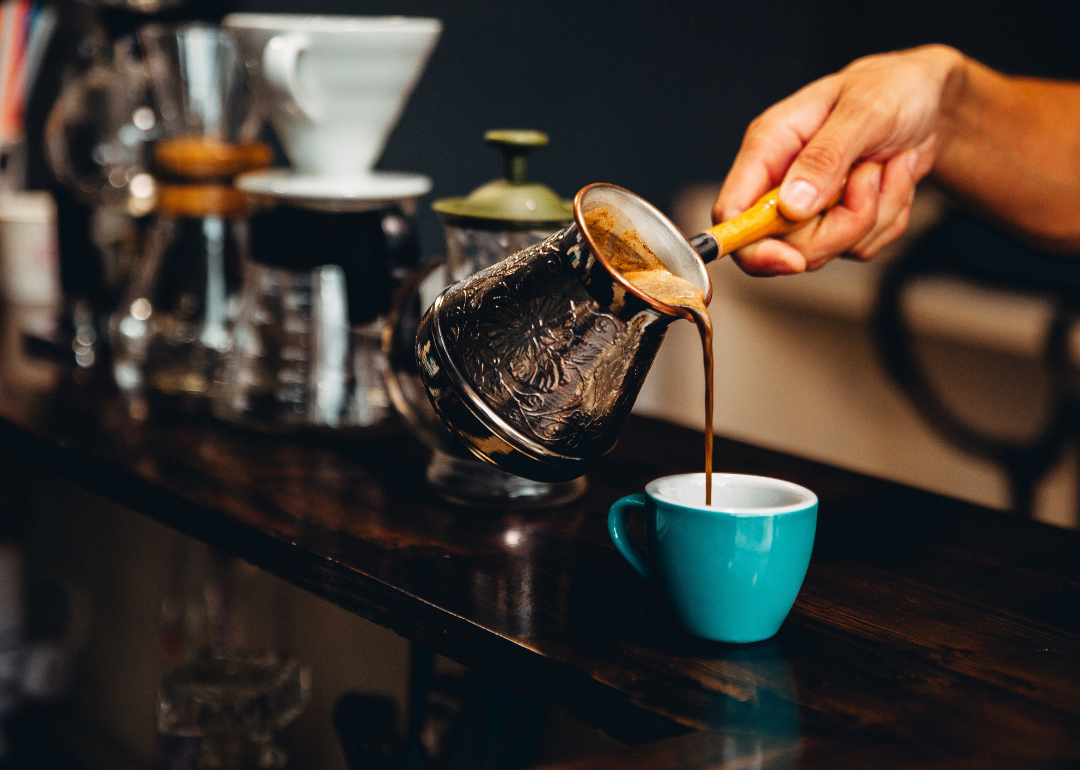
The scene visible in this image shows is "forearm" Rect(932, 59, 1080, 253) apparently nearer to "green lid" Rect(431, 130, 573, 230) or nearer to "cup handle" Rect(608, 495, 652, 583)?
"green lid" Rect(431, 130, 573, 230)

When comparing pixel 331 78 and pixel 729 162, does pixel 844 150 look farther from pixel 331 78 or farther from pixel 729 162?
pixel 729 162

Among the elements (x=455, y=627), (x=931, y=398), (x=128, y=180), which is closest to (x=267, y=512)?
(x=455, y=627)

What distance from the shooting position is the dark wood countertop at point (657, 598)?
22.1 inches

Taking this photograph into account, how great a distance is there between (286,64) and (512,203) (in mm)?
295

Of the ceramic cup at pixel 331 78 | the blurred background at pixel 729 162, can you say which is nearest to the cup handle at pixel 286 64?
the ceramic cup at pixel 331 78

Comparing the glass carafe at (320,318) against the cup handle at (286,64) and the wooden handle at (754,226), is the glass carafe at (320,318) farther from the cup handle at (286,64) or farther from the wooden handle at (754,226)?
the wooden handle at (754,226)

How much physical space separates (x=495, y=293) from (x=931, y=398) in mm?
1919

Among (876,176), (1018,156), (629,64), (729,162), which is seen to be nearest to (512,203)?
(876,176)

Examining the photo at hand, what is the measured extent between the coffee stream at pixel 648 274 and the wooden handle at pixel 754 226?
102mm

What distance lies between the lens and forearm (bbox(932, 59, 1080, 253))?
121 cm

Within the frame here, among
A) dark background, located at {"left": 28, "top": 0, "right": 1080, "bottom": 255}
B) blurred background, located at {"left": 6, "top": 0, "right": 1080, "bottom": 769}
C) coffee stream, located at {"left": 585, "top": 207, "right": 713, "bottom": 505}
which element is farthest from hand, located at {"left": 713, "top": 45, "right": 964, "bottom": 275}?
dark background, located at {"left": 28, "top": 0, "right": 1080, "bottom": 255}

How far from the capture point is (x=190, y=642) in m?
1.07

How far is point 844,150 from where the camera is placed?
37.7 inches

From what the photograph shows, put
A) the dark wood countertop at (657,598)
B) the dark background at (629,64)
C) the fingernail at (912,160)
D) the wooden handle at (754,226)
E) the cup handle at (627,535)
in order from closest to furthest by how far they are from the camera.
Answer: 1. the dark wood countertop at (657,598)
2. the cup handle at (627,535)
3. the wooden handle at (754,226)
4. the fingernail at (912,160)
5. the dark background at (629,64)
